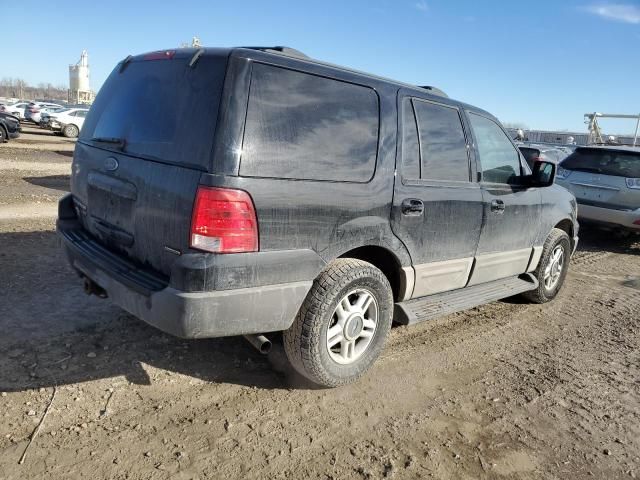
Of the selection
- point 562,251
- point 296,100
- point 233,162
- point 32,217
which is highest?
point 296,100

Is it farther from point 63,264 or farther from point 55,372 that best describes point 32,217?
point 55,372

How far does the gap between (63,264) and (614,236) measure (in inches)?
375

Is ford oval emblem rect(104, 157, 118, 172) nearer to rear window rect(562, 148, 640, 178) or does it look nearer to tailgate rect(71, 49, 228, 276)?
tailgate rect(71, 49, 228, 276)

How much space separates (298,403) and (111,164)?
6.32ft

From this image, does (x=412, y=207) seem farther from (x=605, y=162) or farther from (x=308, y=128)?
(x=605, y=162)

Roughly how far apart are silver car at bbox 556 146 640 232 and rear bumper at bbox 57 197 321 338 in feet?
23.2

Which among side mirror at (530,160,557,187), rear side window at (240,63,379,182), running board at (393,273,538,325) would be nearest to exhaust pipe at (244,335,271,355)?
rear side window at (240,63,379,182)

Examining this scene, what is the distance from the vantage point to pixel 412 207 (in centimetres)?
343

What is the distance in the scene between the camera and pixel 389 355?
3.90 m

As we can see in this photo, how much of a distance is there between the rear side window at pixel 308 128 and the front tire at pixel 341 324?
2.05ft

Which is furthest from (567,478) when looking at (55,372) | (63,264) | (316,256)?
(63,264)

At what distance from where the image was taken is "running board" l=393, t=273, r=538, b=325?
365 cm

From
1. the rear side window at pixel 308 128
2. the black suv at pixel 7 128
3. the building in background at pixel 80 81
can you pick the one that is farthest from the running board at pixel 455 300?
the building in background at pixel 80 81

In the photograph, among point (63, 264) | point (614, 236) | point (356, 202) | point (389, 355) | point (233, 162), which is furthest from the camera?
→ point (614, 236)
